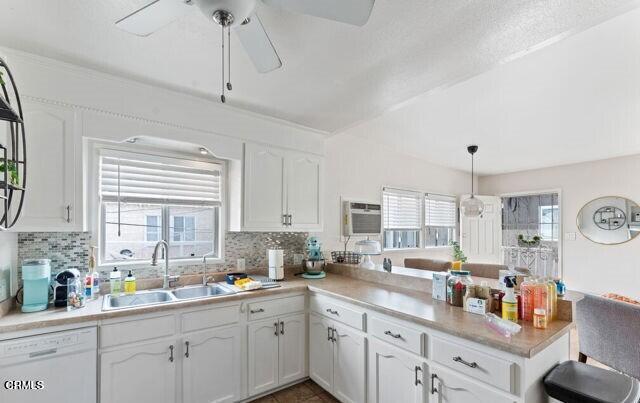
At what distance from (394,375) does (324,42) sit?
200 cm

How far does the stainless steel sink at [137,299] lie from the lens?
2.02 meters

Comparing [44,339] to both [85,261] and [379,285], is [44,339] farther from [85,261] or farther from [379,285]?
[379,285]

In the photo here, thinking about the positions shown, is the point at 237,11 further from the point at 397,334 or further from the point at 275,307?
the point at 275,307

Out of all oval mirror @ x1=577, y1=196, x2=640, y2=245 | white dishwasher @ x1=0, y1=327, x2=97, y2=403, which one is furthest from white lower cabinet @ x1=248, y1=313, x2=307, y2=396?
oval mirror @ x1=577, y1=196, x2=640, y2=245

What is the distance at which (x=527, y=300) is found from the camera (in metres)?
1.64

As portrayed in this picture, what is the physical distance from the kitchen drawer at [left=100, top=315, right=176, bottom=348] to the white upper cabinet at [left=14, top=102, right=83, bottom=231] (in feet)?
2.26

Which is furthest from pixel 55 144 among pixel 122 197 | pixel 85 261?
pixel 85 261

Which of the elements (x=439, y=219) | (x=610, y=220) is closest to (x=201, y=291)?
(x=439, y=219)

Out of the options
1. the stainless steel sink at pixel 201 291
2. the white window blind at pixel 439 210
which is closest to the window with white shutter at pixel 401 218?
the white window blind at pixel 439 210

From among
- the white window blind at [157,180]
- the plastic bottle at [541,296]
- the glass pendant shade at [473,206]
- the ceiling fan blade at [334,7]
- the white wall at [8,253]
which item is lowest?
the plastic bottle at [541,296]

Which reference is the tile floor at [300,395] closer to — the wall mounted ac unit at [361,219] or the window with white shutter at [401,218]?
the wall mounted ac unit at [361,219]

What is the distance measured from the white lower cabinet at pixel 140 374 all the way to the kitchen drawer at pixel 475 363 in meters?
1.66

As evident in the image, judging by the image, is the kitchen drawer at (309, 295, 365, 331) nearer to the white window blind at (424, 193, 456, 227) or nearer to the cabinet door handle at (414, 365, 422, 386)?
the cabinet door handle at (414, 365, 422, 386)

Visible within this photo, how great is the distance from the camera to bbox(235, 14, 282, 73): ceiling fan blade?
1324 mm
